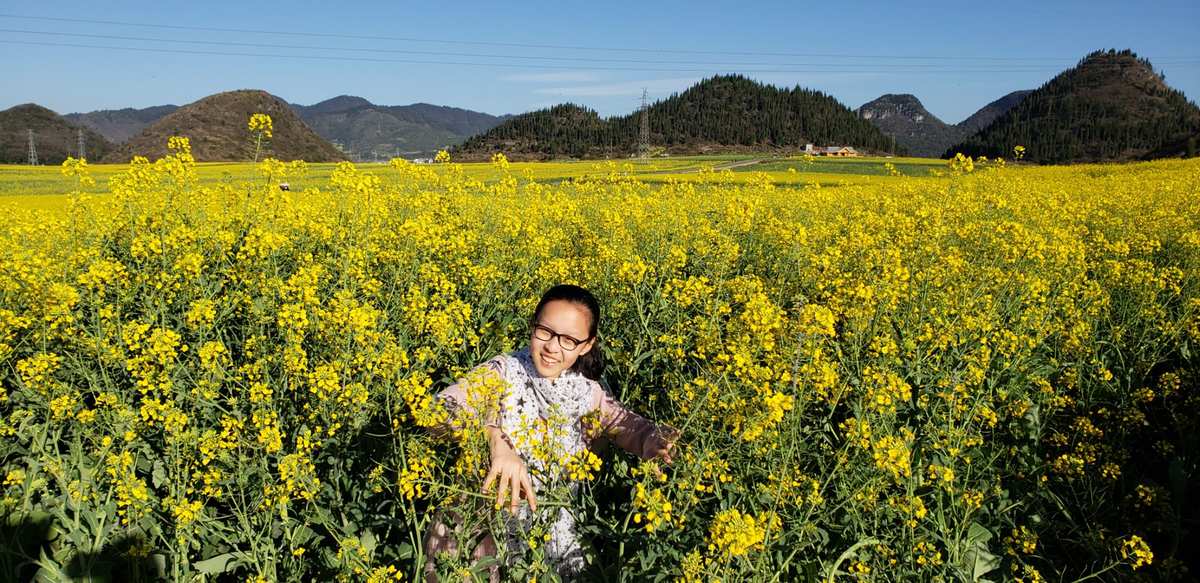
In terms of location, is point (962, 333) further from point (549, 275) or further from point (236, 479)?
point (236, 479)

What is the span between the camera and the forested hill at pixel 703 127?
80500mm

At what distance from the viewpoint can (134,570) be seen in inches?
81.7

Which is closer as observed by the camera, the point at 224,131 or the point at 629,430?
the point at 629,430

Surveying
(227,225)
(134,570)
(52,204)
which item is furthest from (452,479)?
(52,204)

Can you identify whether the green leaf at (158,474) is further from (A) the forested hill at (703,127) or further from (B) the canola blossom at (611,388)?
(A) the forested hill at (703,127)

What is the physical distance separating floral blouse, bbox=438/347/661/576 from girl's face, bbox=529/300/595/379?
0.09 meters

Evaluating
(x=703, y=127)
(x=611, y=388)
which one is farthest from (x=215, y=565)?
(x=703, y=127)

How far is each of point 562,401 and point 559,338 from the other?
0.29 m

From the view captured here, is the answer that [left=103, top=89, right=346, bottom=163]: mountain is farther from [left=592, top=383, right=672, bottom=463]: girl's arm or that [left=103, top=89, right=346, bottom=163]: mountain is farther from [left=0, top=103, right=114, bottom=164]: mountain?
[left=592, top=383, right=672, bottom=463]: girl's arm

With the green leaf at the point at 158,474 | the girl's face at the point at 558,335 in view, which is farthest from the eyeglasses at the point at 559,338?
the green leaf at the point at 158,474

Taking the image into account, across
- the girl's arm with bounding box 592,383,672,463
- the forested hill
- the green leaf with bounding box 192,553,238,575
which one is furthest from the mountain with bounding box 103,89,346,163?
the girl's arm with bounding box 592,383,672,463

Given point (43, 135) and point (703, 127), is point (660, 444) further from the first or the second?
point (43, 135)

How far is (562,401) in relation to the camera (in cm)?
251

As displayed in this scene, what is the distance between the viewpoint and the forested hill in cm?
8050
